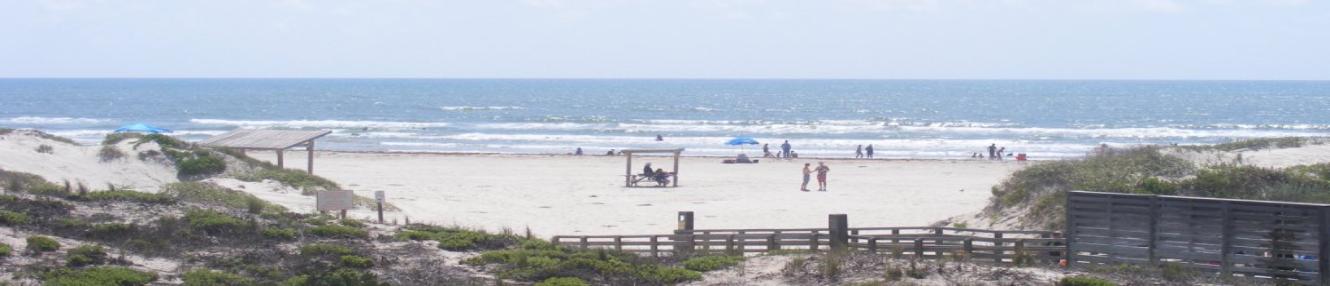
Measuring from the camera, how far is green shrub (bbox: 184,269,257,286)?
39.2 ft

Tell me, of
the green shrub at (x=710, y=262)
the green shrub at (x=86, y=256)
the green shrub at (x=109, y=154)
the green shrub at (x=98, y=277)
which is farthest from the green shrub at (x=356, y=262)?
the green shrub at (x=109, y=154)

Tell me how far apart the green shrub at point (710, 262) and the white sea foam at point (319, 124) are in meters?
65.1

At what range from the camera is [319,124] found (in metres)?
83.2

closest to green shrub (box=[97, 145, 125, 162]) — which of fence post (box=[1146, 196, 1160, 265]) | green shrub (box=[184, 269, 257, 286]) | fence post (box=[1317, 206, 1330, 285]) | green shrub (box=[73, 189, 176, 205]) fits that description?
green shrub (box=[73, 189, 176, 205])

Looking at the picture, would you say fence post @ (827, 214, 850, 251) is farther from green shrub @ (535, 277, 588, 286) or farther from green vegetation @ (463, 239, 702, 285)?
green shrub @ (535, 277, 588, 286)

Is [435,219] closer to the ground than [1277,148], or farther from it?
closer to the ground

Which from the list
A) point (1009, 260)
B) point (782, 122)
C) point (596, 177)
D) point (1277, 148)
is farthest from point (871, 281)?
point (782, 122)

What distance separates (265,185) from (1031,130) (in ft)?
185

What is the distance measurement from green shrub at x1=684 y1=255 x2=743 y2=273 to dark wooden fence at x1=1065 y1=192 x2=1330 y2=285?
362 cm

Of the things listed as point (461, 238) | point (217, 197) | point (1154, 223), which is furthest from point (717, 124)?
point (1154, 223)

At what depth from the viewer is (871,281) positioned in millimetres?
12531

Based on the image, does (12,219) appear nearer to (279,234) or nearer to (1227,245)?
(279,234)

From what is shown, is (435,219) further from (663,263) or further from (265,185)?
(663,263)

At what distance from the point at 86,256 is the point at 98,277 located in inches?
40.1
